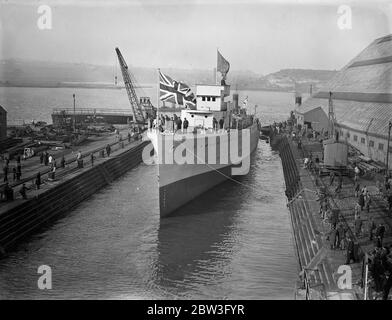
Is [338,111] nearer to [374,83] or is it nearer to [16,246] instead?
[374,83]

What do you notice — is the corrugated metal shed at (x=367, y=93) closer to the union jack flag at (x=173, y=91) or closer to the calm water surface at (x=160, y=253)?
the calm water surface at (x=160, y=253)

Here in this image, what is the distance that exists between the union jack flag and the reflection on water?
19.8 feet

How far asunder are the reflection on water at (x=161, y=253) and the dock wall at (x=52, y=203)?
60cm

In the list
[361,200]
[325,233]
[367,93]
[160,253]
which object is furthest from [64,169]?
[367,93]

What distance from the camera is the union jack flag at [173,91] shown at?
2746cm

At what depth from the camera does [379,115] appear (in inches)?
1339

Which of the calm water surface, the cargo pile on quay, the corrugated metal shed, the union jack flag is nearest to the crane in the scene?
the cargo pile on quay

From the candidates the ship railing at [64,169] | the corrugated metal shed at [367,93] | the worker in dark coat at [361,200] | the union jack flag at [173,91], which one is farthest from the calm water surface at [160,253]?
the corrugated metal shed at [367,93]

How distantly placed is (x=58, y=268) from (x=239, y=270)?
678cm

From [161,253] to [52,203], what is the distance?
7.56 meters

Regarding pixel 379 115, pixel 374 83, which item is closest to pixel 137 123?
pixel 374 83

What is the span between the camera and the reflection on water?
56.0ft

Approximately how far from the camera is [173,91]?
92.5ft
